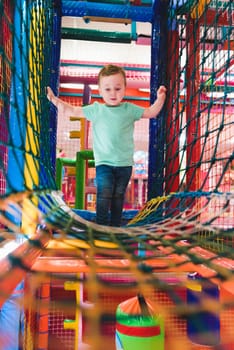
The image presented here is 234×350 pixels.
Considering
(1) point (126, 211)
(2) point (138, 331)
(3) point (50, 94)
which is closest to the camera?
(2) point (138, 331)

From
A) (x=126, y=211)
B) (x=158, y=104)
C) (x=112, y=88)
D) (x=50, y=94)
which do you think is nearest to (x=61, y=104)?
(x=50, y=94)

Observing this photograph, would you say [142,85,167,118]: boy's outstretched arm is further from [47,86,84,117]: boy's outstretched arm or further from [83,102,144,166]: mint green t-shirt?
[47,86,84,117]: boy's outstretched arm

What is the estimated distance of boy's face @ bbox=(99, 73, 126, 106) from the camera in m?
1.29

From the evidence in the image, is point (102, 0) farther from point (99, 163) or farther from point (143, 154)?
point (143, 154)

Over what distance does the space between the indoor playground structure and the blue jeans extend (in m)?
0.10

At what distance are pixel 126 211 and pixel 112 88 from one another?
517 millimetres

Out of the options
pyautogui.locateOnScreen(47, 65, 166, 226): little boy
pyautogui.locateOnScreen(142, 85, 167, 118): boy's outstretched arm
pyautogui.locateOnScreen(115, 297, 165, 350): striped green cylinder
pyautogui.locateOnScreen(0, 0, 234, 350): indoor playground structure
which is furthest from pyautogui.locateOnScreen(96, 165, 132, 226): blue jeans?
pyautogui.locateOnScreen(115, 297, 165, 350): striped green cylinder

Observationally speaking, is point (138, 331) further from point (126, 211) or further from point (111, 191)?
point (126, 211)

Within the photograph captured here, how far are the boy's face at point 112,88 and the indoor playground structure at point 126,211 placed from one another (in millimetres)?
191

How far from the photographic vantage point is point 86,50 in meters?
3.68

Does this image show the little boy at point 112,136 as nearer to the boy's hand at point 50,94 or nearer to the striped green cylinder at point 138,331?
the boy's hand at point 50,94

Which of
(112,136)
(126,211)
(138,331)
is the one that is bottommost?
(138,331)

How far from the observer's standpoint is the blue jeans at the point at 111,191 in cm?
128

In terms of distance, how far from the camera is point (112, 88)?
1312mm
